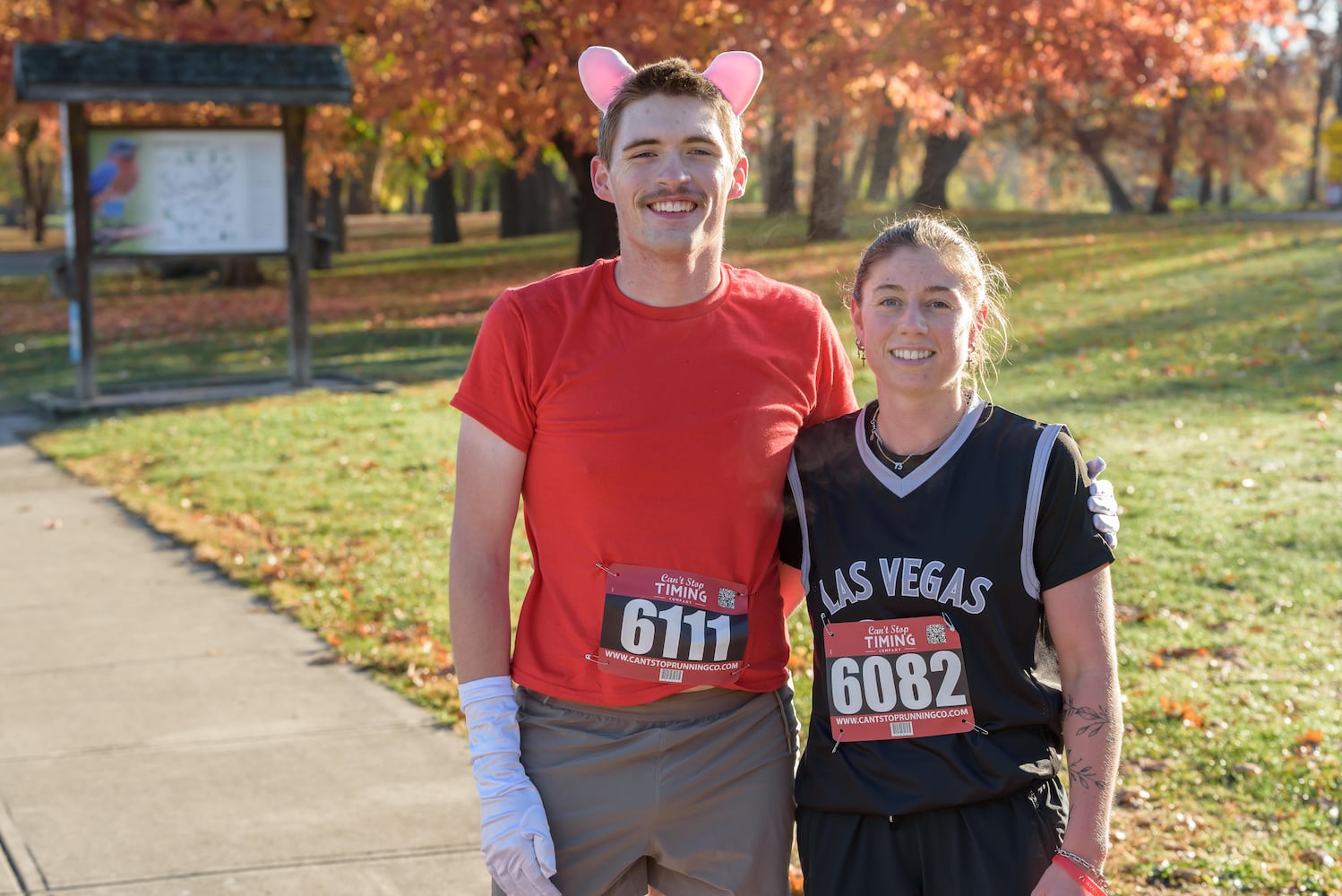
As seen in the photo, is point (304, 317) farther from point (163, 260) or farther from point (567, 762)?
point (567, 762)

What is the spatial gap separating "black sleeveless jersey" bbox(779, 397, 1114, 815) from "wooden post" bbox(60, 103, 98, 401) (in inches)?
443

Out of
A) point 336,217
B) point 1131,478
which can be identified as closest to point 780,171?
point 1131,478

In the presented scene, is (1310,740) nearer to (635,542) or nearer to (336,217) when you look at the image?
(635,542)

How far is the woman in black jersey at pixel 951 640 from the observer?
2338 mm

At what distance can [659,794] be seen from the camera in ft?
8.15

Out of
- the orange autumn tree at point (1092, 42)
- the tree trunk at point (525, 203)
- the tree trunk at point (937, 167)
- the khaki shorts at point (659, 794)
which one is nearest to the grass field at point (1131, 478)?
the khaki shorts at point (659, 794)

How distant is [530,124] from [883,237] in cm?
1607

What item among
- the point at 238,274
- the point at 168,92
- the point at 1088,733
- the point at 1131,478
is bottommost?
the point at 1131,478

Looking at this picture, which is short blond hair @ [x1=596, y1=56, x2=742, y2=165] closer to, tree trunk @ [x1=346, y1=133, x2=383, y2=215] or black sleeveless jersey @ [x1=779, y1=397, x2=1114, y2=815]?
black sleeveless jersey @ [x1=779, y1=397, x2=1114, y2=815]

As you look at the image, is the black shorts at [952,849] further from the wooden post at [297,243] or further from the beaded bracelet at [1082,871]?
the wooden post at [297,243]

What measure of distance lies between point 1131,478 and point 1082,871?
21.3ft

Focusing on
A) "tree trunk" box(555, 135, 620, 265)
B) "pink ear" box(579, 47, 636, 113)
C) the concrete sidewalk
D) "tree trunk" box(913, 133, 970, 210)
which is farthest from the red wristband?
"tree trunk" box(555, 135, 620, 265)

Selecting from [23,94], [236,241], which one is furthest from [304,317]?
[23,94]

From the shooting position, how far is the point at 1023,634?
239 cm
